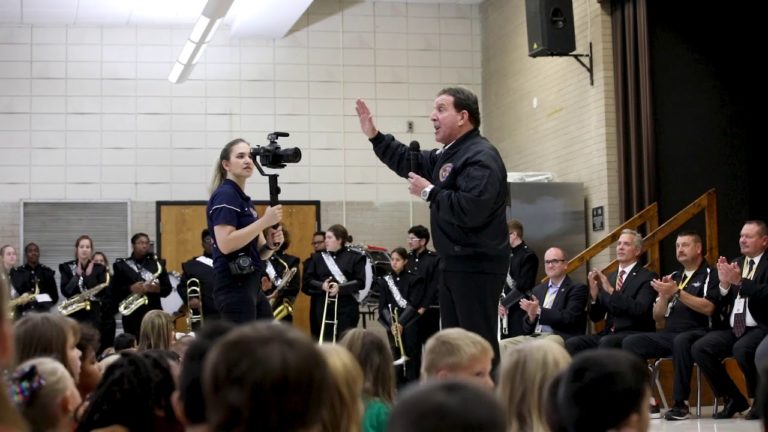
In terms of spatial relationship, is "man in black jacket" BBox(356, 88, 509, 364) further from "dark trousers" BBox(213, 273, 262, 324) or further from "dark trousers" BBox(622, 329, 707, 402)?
"dark trousers" BBox(622, 329, 707, 402)

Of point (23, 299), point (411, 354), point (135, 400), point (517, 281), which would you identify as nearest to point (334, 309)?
point (411, 354)

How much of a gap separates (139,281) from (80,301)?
73 centimetres

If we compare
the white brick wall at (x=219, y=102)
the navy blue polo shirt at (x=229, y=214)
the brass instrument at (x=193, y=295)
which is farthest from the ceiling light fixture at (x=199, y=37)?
the navy blue polo shirt at (x=229, y=214)

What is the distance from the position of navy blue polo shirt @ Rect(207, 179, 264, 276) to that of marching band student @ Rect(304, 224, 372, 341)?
6961mm

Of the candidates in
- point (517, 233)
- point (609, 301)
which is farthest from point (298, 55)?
point (609, 301)

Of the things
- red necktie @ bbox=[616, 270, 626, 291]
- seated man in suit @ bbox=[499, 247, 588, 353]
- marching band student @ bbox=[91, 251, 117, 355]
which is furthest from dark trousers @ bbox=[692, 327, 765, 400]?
marching band student @ bbox=[91, 251, 117, 355]

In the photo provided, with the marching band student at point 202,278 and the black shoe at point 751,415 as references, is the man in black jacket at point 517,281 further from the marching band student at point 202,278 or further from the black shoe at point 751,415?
the marching band student at point 202,278

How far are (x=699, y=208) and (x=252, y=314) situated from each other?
624cm

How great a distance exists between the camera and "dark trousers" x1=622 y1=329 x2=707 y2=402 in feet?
30.5

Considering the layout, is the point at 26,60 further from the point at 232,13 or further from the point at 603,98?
the point at 603,98

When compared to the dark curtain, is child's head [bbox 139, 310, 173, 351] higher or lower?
lower

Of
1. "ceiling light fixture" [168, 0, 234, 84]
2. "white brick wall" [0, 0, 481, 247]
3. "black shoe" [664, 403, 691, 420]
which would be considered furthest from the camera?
"white brick wall" [0, 0, 481, 247]

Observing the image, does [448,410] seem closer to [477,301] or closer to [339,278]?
[477,301]

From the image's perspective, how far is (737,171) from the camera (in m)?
12.5
